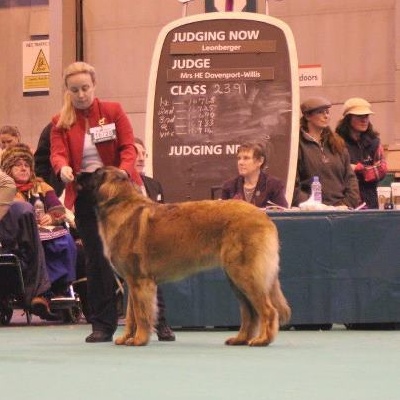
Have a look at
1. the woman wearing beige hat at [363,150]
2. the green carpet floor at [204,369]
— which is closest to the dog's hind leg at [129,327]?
the green carpet floor at [204,369]

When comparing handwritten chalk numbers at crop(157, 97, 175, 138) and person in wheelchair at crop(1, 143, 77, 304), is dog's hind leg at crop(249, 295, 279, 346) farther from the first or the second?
handwritten chalk numbers at crop(157, 97, 175, 138)

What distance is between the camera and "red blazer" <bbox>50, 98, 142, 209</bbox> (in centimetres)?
865

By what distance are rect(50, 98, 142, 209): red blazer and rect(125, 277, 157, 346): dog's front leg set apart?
0.66 m

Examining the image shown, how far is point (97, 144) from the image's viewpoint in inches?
342

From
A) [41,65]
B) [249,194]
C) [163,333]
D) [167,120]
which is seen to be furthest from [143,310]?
[41,65]

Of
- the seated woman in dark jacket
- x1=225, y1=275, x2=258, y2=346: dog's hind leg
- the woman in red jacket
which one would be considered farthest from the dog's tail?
the seated woman in dark jacket

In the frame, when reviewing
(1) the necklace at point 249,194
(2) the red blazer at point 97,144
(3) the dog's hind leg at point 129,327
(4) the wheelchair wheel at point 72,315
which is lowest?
(4) the wheelchair wheel at point 72,315

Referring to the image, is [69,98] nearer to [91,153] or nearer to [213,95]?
[91,153]

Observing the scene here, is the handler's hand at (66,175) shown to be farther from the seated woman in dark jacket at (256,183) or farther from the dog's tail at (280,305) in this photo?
the seated woman in dark jacket at (256,183)

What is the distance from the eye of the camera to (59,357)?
25.2 feet

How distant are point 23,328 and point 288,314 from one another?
9.52 feet

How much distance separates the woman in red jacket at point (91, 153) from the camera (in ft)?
28.1

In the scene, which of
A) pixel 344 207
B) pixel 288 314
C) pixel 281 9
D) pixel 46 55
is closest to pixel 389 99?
pixel 281 9

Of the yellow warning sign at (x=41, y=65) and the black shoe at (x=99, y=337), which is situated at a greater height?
the yellow warning sign at (x=41, y=65)
